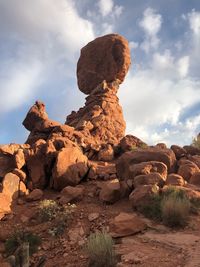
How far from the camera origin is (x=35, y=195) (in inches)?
559

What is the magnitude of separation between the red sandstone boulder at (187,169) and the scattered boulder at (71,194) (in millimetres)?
4728

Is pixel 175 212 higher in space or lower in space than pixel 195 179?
lower

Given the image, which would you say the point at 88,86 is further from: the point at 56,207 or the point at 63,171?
the point at 56,207

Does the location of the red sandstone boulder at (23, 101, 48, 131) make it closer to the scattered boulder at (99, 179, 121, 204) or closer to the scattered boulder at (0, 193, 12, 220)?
the scattered boulder at (0, 193, 12, 220)

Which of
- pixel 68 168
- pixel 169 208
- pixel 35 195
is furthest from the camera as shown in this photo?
pixel 68 168

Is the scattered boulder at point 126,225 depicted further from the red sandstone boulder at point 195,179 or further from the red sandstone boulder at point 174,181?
the red sandstone boulder at point 195,179

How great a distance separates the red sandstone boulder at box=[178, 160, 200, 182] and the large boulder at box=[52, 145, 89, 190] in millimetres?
4202

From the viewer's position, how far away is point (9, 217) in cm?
1263

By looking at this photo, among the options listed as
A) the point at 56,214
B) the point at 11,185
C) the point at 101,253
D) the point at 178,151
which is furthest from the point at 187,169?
the point at 101,253

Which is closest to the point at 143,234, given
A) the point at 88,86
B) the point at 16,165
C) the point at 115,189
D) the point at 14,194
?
the point at 115,189

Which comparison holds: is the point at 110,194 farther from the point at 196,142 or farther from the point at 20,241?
the point at 196,142

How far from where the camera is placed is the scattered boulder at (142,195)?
1230 cm

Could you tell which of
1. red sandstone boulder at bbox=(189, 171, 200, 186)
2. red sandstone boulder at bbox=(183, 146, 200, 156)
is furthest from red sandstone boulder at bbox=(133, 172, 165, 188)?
red sandstone boulder at bbox=(183, 146, 200, 156)

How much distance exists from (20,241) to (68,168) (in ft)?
16.9
